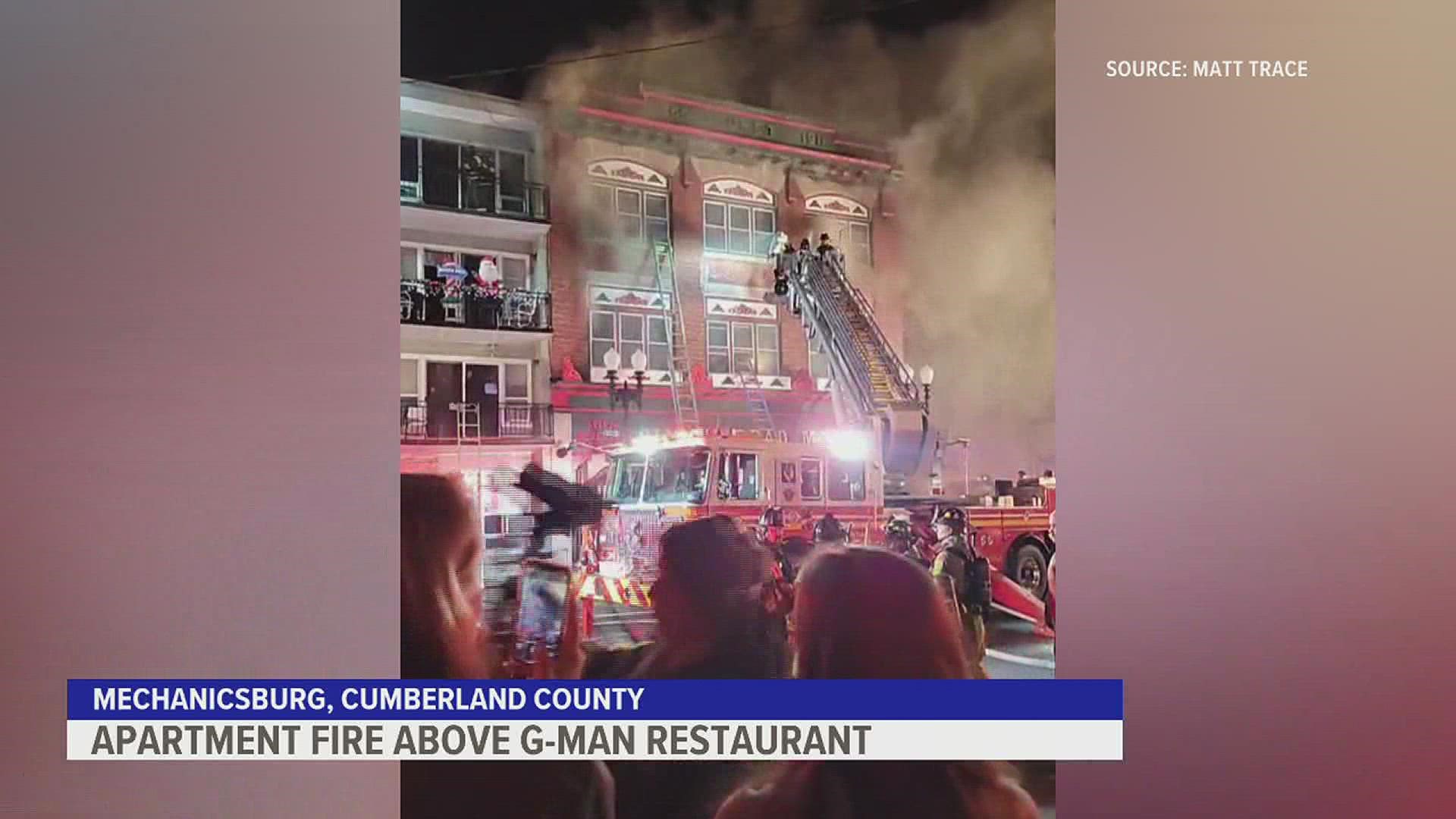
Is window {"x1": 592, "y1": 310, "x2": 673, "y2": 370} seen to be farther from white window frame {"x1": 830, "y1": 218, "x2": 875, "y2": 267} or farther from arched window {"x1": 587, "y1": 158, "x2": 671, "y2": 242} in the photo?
white window frame {"x1": 830, "y1": 218, "x2": 875, "y2": 267}

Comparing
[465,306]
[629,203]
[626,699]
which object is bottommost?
[626,699]

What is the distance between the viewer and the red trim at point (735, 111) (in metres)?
1.87

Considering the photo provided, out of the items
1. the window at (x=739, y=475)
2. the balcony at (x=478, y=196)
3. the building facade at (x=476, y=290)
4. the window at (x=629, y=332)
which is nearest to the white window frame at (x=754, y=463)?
the window at (x=739, y=475)

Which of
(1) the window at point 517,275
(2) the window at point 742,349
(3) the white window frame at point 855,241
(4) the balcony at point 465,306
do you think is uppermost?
(3) the white window frame at point 855,241

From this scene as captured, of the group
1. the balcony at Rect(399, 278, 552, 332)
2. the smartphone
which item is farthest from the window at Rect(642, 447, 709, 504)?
the balcony at Rect(399, 278, 552, 332)

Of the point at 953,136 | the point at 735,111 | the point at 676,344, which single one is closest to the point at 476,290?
the point at 676,344

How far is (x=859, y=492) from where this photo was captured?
1.88 metres

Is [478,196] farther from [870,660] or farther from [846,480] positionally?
[870,660]

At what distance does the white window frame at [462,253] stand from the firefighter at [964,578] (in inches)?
38.6

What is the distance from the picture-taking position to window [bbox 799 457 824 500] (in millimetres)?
1870

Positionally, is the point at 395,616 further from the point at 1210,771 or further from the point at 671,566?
the point at 1210,771

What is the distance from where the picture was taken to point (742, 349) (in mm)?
1883

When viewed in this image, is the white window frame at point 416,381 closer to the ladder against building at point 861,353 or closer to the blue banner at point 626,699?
the blue banner at point 626,699

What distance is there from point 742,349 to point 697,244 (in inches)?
9.3
